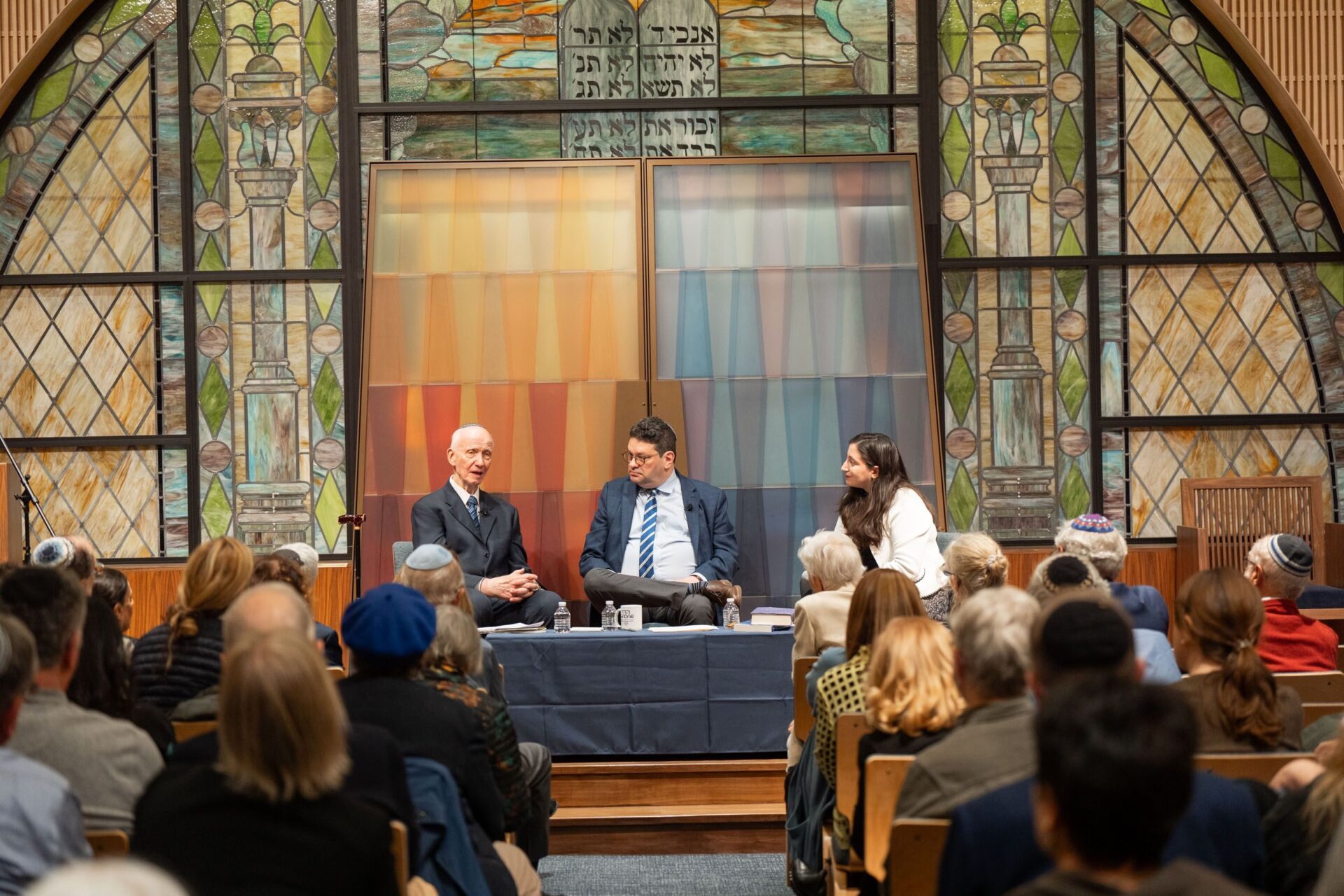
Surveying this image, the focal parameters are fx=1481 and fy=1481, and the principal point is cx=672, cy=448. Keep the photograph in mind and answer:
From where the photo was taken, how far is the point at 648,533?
632 centimetres

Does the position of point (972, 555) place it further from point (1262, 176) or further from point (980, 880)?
point (1262, 176)

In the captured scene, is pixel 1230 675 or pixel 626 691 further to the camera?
pixel 626 691

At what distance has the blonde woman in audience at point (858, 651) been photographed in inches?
130

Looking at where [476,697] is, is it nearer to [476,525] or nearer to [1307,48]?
[476,525]

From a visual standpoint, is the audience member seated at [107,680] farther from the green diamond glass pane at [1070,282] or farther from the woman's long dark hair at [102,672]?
the green diamond glass pane at [1070,282]

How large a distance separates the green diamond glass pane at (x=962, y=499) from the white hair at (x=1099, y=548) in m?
3.02

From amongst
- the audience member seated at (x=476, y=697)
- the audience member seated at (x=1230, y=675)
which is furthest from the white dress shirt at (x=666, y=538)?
the audience member seated at (x=1230, y=675)

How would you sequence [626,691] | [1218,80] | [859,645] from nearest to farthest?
1. [859,645]
2. [626,691]
3. [1218,80]

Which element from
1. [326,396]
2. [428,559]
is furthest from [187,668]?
[326,396]

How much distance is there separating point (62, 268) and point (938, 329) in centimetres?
438

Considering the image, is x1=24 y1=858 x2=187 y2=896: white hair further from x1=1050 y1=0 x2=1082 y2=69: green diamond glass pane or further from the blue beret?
x1=1050 y1=0 x2=1082 y2=69: green diamond glass pane

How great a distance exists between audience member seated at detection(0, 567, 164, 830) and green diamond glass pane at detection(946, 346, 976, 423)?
5.34 meters

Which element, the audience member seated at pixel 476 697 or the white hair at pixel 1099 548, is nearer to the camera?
the audience member seated at pixel 476 697

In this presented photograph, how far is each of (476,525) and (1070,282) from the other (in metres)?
3.24
